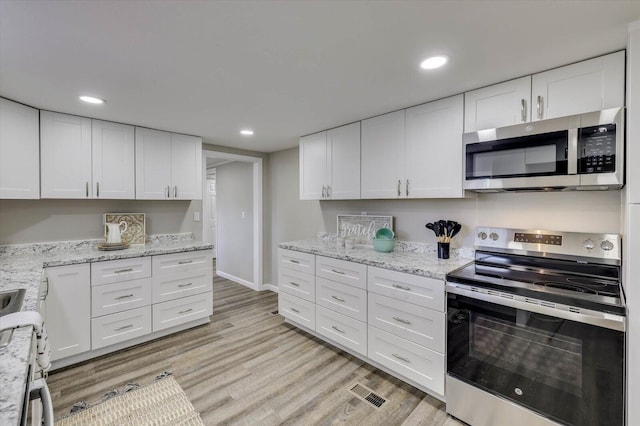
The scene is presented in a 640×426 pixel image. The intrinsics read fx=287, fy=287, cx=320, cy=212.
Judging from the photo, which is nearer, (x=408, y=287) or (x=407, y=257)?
(x=408, y=287)

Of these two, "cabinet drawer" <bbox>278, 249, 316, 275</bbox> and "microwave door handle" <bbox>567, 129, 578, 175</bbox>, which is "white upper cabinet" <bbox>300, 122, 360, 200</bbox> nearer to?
"cabinet drawer" <bbox>278, 249, 316, 275</bbox>

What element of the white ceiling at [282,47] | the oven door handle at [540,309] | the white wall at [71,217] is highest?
the white ceiling at [282,47]

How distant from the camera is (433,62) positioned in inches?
69.4

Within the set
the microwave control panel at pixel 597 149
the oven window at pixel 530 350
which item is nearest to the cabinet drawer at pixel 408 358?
the oven window at pixel 530 350

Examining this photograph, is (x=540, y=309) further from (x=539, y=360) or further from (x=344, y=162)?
(x=344, y=162)

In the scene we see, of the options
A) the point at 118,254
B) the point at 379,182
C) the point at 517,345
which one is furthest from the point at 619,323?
the point at 118,254

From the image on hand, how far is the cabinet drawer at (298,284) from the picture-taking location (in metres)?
2.99

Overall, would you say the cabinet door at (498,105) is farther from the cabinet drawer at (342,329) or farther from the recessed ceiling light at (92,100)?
the recessed ceiling light at (92,100)

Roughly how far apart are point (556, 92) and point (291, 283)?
279 centimetres

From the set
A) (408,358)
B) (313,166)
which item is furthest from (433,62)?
(408,358)

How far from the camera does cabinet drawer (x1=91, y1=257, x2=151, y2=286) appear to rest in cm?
262

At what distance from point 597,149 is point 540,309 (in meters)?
0.97

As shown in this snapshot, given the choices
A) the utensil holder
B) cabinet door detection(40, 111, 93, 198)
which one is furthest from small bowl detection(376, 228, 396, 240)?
cabinet door detection(40, 111, 93, 198)

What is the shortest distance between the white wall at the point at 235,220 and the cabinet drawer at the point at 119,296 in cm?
203
